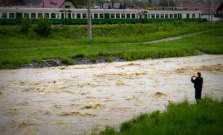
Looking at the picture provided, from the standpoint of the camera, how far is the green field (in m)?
29.8

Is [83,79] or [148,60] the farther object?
[148,60]

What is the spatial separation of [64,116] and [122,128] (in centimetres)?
363

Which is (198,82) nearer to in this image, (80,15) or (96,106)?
(96,106)

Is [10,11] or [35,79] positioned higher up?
[10,11]

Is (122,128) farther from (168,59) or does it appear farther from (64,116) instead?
(168,59)

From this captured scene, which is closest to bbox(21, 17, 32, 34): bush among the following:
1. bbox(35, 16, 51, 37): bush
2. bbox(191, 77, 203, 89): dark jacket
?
bbox(35, 16, 51, 37): bush

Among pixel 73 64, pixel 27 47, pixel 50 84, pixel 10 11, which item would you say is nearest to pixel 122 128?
pixel 50 84

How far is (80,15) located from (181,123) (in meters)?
45.7

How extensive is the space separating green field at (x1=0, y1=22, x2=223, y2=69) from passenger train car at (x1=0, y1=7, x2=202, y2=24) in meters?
6.07

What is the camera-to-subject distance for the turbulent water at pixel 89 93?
12859mm

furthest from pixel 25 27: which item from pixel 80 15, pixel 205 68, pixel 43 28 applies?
pixel 205 68

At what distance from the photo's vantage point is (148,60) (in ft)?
102

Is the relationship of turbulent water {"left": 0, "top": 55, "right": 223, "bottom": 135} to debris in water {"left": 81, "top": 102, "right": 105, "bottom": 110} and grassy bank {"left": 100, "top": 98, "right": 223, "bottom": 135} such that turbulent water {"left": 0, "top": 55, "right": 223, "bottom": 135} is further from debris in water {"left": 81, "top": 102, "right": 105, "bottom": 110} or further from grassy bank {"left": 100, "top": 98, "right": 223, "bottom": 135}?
grassy bank {"left": 100, "top": 98, "right": 223, "bottom": 135}

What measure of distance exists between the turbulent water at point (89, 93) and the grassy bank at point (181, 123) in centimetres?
171
